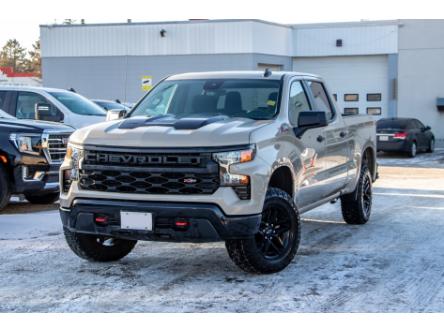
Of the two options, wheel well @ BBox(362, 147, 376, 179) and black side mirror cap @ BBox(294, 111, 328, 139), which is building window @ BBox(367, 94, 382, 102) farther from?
black side mirror cap @ BBox(294, 111, 328, 139)

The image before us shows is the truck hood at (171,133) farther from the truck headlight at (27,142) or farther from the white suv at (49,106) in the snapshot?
the white suv at (49,106)

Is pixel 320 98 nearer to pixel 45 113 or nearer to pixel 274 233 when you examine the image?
pixel 274 233

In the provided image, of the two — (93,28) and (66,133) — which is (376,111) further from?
(66,133)

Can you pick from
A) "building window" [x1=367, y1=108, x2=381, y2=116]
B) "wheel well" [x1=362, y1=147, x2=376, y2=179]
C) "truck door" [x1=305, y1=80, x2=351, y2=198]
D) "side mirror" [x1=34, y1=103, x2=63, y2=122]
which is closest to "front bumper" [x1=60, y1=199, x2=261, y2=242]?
"truck door" [x1=305, y1=80, x2=351, y2=198]

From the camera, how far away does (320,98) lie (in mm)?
8398

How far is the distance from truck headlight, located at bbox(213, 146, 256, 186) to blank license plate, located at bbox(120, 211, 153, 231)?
690 mm

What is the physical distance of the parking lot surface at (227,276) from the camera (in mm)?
5656

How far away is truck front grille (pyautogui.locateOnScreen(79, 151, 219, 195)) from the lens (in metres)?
5.98

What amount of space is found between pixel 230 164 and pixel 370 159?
433 centimetres

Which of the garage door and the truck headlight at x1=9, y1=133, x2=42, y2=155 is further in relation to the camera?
the garage door

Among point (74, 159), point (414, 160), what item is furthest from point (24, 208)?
point (414, 160)

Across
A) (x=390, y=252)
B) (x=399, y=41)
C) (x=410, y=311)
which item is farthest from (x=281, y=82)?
(x=399, y=41)

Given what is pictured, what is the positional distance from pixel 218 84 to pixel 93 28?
2601 cm

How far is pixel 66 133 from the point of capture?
10.6 metres
